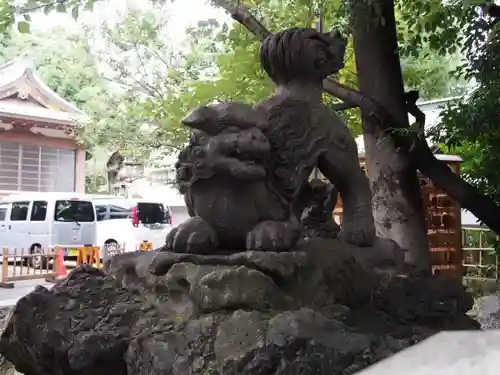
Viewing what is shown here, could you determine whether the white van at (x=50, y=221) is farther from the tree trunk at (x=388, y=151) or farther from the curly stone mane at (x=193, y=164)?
the curly stone mane at (x=193, y=164)

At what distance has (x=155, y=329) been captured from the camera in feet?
6.12

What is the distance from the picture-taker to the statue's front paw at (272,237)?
2.04 meters

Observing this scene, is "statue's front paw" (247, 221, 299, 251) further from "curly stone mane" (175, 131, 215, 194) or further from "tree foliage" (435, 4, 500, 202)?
"tree foliage" (435, 4, 500, 202)

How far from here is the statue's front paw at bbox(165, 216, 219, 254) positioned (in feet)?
6.91

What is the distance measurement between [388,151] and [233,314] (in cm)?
302

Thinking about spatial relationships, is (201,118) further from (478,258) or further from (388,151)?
(478,258)

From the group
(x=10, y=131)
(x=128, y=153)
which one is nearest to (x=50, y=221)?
(x=128, y=153)

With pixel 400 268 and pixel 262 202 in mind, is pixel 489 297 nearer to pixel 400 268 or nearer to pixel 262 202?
pixel 400 268

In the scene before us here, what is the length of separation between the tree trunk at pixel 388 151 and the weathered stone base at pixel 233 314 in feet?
6.64

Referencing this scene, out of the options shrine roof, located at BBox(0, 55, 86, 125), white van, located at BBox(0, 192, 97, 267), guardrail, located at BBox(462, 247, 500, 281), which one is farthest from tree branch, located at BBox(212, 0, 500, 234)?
shrine roof, located at BBox(0, 55, 86, 125)

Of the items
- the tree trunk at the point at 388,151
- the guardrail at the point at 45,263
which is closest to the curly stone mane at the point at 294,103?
the tree trunk at the point at 388,151

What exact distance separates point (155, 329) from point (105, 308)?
304 millimetres

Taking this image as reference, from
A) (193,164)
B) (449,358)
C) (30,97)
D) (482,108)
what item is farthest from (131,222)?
(449,358)

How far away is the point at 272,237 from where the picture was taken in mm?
2049
